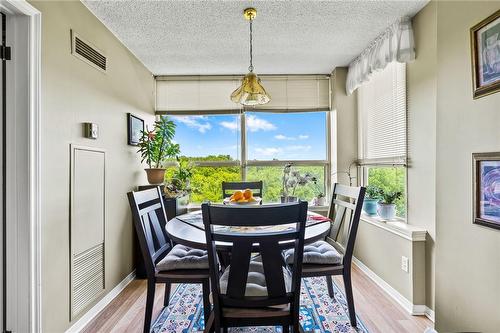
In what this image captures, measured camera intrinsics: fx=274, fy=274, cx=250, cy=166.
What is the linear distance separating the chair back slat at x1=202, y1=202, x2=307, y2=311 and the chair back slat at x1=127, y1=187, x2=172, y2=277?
675 mm

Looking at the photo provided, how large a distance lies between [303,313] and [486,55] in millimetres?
2025

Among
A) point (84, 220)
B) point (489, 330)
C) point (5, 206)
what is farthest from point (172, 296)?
point (489, 330)

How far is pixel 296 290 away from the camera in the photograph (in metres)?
1.37

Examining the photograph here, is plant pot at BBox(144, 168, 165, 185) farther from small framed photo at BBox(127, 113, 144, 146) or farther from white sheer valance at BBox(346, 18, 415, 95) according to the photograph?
white sheer valance at BBox(346, 18, 415, 95)

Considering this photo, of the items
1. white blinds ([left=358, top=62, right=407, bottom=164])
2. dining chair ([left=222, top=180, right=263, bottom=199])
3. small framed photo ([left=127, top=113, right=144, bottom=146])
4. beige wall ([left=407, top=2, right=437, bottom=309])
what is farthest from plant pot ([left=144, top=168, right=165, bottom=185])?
beige wall ([left=407, top=2, right=437, bottom=309])

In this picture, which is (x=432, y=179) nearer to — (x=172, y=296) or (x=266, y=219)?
(x=266, y=219)

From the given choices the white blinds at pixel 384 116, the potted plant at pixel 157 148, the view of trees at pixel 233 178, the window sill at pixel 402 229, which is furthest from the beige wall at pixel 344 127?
the potted plant at pixel 157 148

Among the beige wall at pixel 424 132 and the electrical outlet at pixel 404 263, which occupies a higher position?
the beige wall at pixel 424 132

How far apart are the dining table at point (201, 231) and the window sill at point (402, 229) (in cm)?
72

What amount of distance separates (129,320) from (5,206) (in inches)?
47.5

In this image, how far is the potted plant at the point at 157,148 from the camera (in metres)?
3.10

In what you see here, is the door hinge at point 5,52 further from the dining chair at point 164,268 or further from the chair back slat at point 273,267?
the chair back slat at point 273,267

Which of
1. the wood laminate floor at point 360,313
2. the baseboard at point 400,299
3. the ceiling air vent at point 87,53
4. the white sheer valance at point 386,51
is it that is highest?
the white sheer valance at point 386,51

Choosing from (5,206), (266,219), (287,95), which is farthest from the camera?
(287,95)
